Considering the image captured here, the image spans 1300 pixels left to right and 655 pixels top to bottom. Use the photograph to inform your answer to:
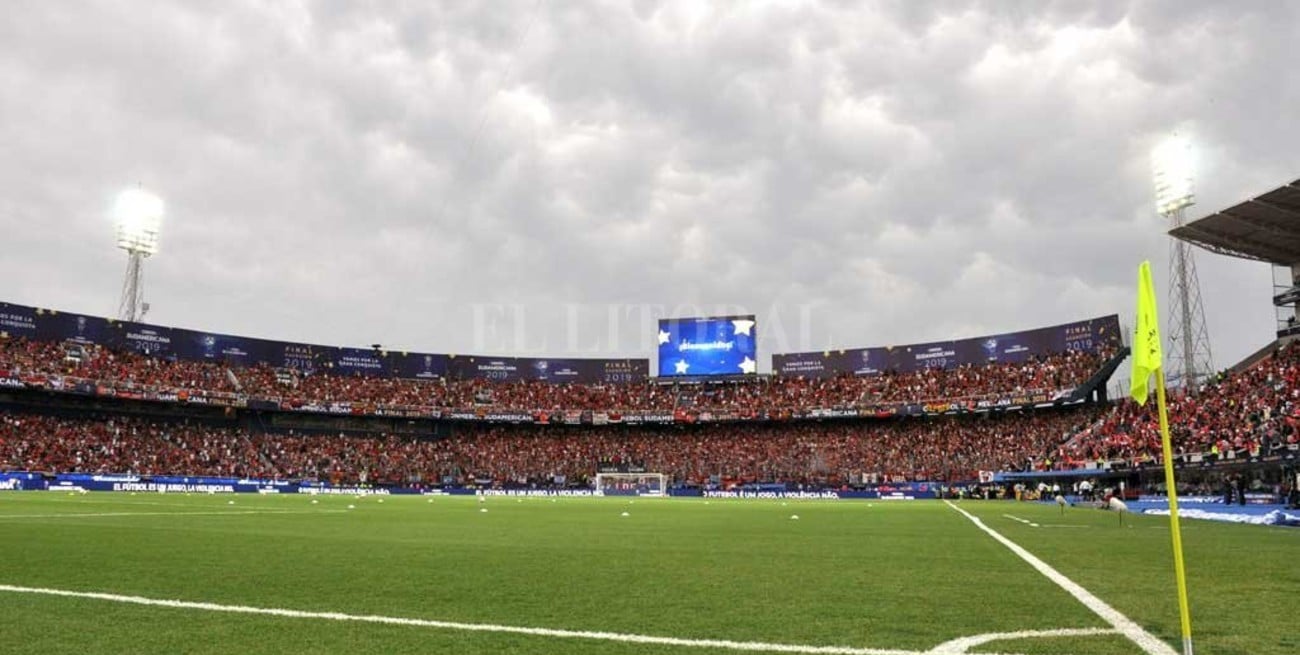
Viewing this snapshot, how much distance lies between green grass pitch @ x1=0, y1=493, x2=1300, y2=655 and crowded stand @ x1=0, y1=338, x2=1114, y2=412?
54.8 metres

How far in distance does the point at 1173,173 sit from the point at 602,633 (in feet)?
174

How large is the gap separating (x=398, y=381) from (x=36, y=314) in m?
28.1

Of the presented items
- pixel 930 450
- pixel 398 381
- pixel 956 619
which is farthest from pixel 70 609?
pixel 398 381

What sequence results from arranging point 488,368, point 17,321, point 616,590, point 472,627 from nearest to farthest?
point 472,627
point 616,590
point 17,321
point 488,368

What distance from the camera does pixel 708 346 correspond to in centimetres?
7775

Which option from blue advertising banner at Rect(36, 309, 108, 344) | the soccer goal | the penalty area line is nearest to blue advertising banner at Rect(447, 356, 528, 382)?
the soccer goal

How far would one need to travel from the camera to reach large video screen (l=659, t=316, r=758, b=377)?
252 feet

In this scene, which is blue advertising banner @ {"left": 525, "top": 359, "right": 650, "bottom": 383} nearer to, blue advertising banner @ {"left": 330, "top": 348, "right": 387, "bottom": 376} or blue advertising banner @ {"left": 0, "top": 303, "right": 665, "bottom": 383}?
blue advertising banner @ {"left": 0, "top": 303, "right": 665, "bottom": 383}

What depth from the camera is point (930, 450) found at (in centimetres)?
6550

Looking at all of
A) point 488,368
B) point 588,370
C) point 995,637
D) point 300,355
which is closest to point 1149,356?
point 995,637

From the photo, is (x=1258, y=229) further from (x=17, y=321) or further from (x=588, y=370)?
(x=17, y=321)

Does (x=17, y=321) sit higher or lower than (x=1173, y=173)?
lower

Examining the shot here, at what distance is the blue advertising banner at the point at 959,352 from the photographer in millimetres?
65188

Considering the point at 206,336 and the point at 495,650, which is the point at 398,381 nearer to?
the point at 206,336
